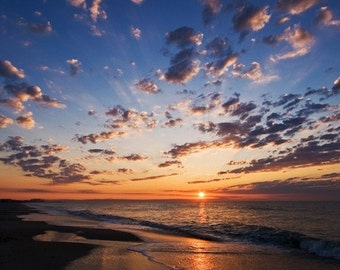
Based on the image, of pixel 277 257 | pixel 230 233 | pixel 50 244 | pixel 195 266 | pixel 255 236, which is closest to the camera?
pixel 195 266

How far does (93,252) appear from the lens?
811 inches

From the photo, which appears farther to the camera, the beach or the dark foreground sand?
the beach

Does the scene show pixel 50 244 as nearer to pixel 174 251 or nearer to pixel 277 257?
pixel 174 251

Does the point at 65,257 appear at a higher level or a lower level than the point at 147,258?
higher

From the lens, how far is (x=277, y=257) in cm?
2138

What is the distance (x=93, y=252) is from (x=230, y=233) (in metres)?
19.3

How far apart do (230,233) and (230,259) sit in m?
16.8

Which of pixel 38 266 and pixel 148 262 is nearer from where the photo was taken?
pixel 38 266

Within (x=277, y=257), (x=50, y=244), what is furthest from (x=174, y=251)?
(x=50, y=244)

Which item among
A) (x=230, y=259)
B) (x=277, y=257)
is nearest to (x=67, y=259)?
(x=230, y=259)

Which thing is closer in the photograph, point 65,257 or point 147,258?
point 65,257

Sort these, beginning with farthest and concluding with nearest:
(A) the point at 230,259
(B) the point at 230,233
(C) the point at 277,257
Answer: (B) the point at 230,233, (C) the point at 277,257, (A) the point at 230,259

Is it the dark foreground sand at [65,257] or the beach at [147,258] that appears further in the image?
the beach at [147,258]

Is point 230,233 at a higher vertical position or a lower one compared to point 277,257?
higher
